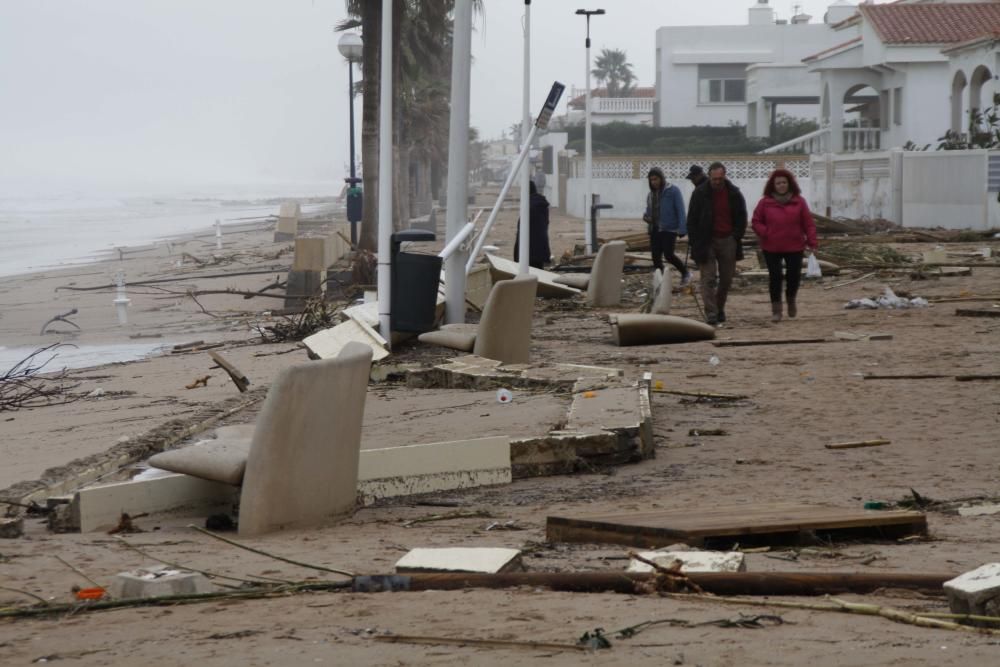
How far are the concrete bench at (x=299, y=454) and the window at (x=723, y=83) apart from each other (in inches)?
2693

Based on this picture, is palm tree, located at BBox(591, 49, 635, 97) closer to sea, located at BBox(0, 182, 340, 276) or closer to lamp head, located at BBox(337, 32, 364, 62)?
sea, located at BBox(0, 182, 340, 276)

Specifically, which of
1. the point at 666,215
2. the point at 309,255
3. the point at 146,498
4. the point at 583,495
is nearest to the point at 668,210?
the point at 666,215

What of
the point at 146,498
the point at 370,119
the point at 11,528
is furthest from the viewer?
the point at 370,119

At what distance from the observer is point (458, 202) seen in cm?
1500

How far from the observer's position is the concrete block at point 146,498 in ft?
21.2

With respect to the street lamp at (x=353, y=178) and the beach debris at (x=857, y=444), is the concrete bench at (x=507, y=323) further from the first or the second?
the street lamp at (x=353, y=178)

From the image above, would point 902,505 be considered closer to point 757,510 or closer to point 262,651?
point 757,510

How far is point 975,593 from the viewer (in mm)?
4160

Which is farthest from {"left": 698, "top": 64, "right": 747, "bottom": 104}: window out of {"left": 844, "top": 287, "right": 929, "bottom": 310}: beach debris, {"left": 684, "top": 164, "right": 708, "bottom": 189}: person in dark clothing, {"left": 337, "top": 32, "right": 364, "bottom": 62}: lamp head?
{"left": 684, "top": 164, "right": 708, "bottom": 189}: person in dark clothing

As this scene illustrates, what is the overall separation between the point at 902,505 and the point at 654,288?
1059cm

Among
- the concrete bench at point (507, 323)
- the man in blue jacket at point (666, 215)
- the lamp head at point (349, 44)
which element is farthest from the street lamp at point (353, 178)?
the concrete bench at point (507, 323)

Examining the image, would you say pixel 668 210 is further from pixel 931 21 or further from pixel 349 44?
pixel 931 21

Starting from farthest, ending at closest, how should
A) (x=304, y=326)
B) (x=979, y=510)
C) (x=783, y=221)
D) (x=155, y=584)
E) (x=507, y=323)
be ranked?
(x=304, y=326) < (x=783, y=221) < (x=507, y=323) < (x=979, y=510) < (x=155, y=584)

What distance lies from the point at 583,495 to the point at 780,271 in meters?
9.19
